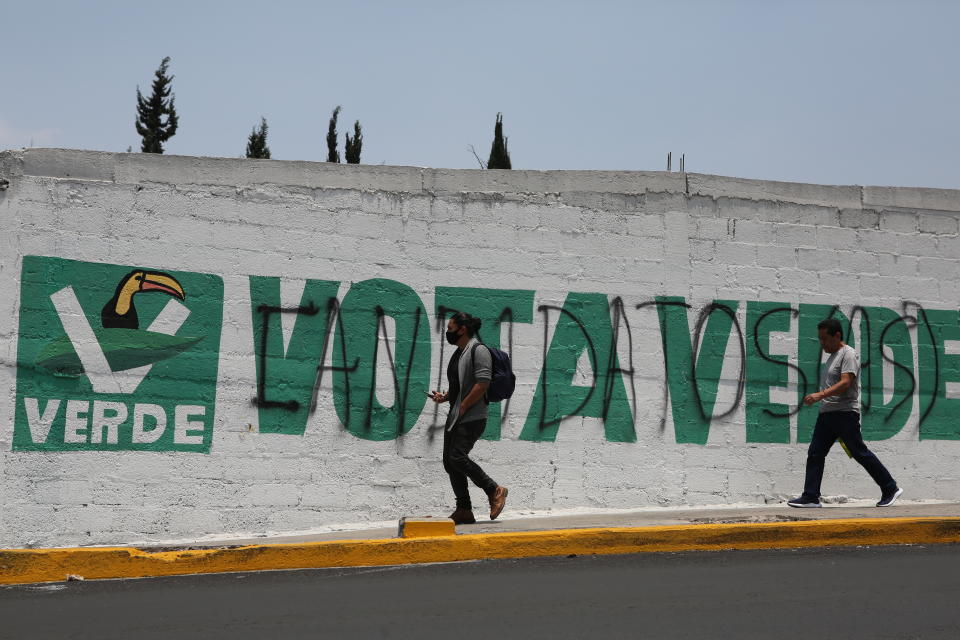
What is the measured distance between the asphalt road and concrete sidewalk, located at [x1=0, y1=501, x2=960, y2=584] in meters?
0.19

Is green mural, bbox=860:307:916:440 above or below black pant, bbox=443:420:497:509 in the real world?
above

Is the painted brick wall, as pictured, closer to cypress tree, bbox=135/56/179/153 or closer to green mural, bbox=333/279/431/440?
green mural, bbox=333/279/431/440

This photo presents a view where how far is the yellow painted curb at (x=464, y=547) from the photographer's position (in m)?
6.43

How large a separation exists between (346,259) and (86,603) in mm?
3625

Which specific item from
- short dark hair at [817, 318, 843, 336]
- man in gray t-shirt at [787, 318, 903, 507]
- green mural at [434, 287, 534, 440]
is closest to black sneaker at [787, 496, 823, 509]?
man in gray t-shirt at [787, 318, 903, 507]

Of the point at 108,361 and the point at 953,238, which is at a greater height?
the point at 953,238

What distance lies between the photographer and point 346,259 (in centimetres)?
853

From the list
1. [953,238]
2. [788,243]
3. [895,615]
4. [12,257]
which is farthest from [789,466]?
[12,257]

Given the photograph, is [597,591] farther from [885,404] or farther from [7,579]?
[885,404]

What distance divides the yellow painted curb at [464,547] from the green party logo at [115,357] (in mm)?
1716

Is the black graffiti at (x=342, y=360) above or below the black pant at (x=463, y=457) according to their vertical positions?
above

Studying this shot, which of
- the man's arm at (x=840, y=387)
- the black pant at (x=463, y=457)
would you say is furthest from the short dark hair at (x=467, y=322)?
the man's arm at (x=840, y=387)

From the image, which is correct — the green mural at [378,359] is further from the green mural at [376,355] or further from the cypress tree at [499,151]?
the cypress tree at [499,151]

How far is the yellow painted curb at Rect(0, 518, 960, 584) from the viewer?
21.1 feet
